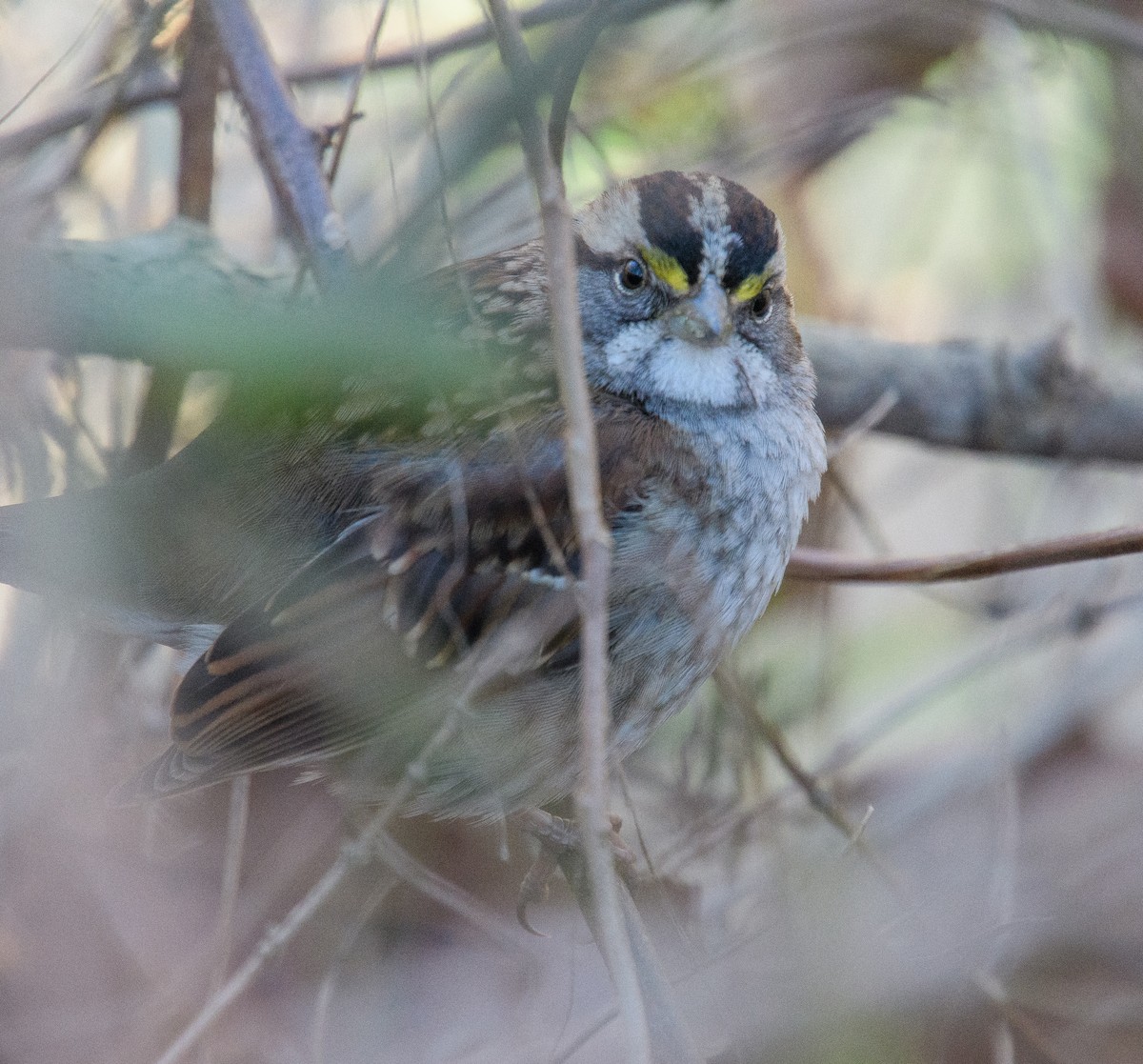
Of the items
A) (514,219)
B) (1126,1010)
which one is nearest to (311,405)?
(514,219)

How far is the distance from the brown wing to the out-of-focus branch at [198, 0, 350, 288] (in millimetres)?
365

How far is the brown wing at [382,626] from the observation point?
2.24m

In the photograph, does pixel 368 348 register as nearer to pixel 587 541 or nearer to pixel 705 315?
pixel 587 541

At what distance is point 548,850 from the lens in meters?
2.55

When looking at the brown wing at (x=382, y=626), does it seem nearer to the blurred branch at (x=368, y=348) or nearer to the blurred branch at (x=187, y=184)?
the blurred branch at (x=368, y=348)

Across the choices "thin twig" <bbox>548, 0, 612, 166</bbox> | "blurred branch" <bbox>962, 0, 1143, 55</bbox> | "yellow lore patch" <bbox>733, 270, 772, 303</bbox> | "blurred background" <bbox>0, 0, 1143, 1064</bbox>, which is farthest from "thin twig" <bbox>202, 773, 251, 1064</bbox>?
"blurred branch" <bbox>962, 0, 1143, 55</bbox>

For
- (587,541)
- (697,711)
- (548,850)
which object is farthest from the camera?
(697,711)

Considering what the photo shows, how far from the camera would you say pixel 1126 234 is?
4410 millimetres

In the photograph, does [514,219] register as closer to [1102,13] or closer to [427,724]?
[427,724]

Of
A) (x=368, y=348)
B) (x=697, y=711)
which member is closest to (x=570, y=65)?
(x=368, y=348)

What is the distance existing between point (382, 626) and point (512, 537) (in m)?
0.26

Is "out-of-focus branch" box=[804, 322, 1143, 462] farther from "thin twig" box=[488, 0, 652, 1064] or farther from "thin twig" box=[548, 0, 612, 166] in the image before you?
"thin twig" box=[488, 0, 652, 1064]

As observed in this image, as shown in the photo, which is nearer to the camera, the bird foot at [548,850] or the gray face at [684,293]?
the gray face at [684,293]

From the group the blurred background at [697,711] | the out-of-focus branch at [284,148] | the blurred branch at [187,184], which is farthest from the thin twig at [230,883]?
the out-of-focus branch at [284,148]
